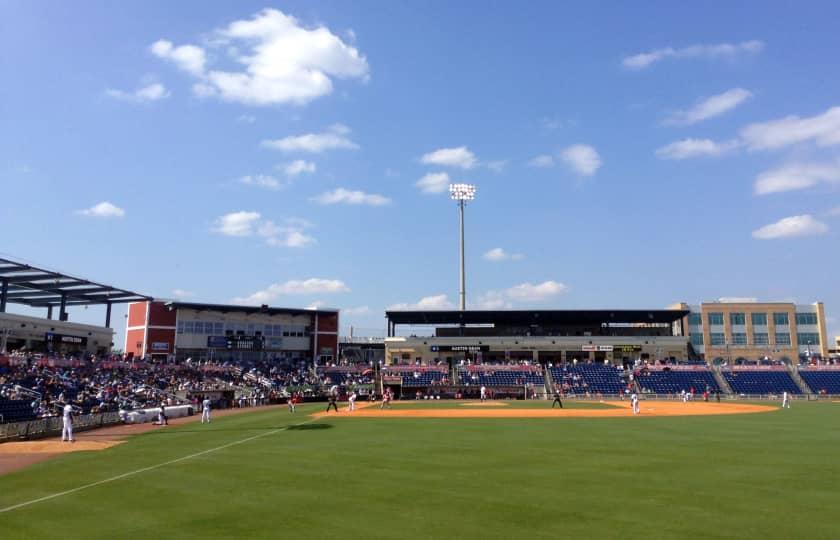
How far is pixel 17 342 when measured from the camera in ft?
213

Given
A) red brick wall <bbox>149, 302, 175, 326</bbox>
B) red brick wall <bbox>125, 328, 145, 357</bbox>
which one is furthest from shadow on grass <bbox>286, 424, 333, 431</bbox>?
red brick wall <bbox>125, 328, 145, 357</bbox>

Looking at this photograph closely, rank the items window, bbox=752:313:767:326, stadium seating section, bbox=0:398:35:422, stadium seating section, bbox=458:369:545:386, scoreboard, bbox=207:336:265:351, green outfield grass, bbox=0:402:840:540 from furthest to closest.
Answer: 1. window, bbox=752:313:767:326
2. scoreboard, bbox=207:336:265:351
3. stadium seating section, bbox=458:369:545:386
4. stadium seating section, bbox=0:398:35:422
5. green outfield grass, bbox=0:402:840:540

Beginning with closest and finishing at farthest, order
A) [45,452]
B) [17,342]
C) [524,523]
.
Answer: [524,523]
[45,452]
[17,342]

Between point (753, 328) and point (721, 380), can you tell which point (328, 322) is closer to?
point (721, 380)

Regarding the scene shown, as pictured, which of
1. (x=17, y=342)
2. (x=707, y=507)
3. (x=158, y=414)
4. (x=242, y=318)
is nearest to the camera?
(x=707, y=507)

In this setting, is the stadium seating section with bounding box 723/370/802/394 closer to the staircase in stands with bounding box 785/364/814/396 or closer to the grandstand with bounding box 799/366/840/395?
the staircase in stands with bounding box 785/364/814/396

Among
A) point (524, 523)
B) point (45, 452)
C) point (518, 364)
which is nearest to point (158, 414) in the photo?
point (45, 452)

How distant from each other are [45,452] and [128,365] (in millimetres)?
43349

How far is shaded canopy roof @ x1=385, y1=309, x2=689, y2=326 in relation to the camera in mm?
92562

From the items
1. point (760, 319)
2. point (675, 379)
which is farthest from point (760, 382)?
point (760, 319)

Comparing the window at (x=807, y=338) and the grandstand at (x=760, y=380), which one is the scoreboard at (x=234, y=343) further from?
the window at (x=807, y=338)

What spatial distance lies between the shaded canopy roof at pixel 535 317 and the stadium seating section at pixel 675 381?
44.3 ft

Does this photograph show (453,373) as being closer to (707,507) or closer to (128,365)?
(128,365)

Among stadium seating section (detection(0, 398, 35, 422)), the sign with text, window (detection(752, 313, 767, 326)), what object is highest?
window (detection(752, 313, 767, 326))
